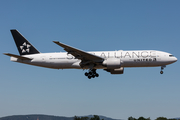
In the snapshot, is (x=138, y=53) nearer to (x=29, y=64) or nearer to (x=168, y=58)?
(x=168, y=58)

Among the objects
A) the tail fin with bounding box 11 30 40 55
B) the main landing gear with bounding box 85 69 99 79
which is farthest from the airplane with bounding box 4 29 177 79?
the tail fin with bounding box 11 30 40 55

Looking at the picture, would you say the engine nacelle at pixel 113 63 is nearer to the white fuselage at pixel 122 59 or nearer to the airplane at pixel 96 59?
the airplane at pixel 96 59

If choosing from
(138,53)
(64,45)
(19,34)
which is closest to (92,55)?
(64,45)

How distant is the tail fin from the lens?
3956 cm

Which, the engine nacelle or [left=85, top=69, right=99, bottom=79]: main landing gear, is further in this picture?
[left=85, top=69, right=99, bottom=79]: main landing gear

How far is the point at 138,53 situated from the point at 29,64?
1700 cm

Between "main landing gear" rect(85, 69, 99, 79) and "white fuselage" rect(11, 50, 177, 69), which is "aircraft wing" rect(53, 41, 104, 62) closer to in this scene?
"white fuselage" rect(11, 50, 177, 69)

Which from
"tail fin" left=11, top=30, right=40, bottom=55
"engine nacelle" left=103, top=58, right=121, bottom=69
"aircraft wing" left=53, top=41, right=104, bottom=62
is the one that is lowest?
"engine nacelle" left=103, top=58, right=121, bottom=69

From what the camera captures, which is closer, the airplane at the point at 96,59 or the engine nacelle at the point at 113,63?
the engine nacelle at the point at 113,63

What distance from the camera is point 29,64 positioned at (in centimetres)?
3788

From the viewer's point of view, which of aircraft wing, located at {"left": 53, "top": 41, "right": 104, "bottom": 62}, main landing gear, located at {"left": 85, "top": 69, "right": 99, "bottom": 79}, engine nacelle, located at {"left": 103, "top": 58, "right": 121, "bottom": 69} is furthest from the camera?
main landing gear, located at {"left": 85, "top": 69, "right": 99, "bottom": 79}

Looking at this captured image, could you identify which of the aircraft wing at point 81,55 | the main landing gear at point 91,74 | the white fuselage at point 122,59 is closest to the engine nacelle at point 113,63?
the white fuselage at point 122,59

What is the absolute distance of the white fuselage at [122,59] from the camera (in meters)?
34.4

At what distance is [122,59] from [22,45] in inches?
681
